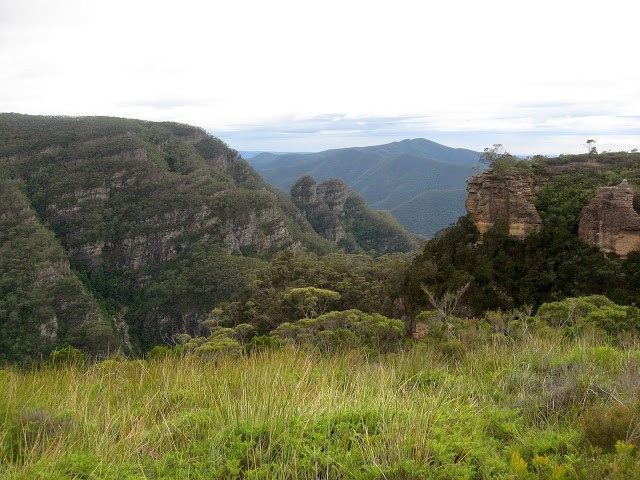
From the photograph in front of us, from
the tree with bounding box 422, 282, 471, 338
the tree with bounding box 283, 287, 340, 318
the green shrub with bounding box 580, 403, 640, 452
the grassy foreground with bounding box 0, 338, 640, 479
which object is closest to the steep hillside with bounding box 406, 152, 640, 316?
the tree with bounding box 422, 282, 471, 338

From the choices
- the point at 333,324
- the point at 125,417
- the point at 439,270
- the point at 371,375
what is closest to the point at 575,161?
the point at 439,270

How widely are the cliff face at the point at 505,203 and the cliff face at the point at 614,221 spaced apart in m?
2.64

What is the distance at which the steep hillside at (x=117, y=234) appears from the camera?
5988 centimetres

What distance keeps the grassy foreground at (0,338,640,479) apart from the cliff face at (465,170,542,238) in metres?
20.7

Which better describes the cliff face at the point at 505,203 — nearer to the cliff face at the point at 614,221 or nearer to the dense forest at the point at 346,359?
the dense forest at the point at 346,359

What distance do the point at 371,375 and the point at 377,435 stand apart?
4.89 feet

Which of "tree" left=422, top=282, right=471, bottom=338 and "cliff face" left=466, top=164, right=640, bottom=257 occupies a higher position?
"cliff face" left=466, top=164, right=640, bottom=257

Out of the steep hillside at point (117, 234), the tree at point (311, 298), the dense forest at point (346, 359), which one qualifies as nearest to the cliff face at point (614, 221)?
the dense forest at point (346, 359)

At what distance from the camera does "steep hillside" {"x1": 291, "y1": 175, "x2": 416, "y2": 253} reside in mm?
103562

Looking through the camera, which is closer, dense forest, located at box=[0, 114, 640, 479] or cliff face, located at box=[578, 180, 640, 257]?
dense forest, located at box=[0, 114, 640, 479]

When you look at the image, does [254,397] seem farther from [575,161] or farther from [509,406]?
[575,161]

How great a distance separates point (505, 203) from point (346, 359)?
72.2ft

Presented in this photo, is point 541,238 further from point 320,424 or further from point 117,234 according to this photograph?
point 117,234

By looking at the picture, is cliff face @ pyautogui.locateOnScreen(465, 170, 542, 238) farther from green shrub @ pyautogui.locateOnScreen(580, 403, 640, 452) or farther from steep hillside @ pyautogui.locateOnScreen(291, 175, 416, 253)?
steep hillside @ pyautogui.locateOnScreen(291, 175, 416, 253)
